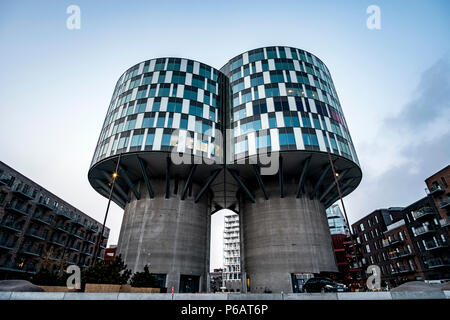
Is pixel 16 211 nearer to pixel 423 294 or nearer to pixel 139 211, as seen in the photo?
pixel 139 211

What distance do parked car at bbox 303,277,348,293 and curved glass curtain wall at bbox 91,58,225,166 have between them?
21.1 m

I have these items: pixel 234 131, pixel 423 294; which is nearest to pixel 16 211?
pixel 234 131

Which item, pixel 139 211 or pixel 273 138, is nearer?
pixel 273 138

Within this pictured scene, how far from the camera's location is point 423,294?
7684 millimetres

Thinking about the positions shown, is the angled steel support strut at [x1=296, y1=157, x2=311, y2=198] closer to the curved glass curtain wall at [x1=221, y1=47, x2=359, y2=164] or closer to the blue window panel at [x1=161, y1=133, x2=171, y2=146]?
the curved glass curtain wall at [x1=221, y1=47, x2=359, y2=164]

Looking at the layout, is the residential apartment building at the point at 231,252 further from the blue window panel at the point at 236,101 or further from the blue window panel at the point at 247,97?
the blue window panel at the point at 247,97

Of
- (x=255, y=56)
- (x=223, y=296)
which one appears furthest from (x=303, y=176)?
(x=223, y=296)

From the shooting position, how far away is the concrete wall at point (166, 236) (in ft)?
108

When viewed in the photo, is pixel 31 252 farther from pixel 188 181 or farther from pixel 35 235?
pixel 188 181

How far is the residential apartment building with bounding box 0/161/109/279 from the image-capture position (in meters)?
41.7

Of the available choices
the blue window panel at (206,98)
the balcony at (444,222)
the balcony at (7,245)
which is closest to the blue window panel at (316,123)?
the blue window panel at (206,98)

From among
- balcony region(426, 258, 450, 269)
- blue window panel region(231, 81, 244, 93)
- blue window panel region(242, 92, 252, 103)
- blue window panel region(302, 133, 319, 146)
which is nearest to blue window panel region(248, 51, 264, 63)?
blue window panel region(231, 81, 244, 93)

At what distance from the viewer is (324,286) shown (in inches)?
742
